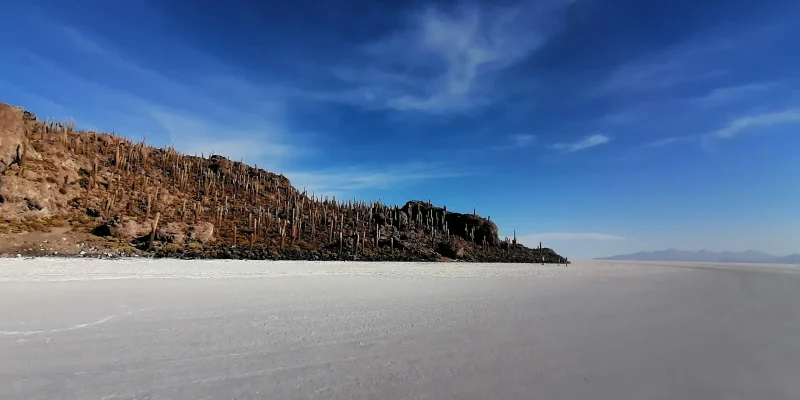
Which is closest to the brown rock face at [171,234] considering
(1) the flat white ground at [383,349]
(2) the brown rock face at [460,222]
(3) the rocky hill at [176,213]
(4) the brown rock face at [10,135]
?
(3) the rocky hill at [176,213]

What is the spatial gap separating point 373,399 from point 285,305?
557 centimetres

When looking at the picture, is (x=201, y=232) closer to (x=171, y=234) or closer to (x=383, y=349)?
(x=171, y=234)

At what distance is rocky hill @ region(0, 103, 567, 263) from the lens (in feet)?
117

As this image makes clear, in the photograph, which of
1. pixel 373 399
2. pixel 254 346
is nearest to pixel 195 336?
pixel 254 346

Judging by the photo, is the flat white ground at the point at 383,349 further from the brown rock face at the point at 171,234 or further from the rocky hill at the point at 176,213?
the brown rock face at the point at 171,234

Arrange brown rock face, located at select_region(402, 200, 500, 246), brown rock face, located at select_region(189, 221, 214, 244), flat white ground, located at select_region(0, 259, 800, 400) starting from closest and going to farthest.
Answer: flat white ground, located at select_region(0, 259, 800, 400) → brown rock face, located at select_region(189, 221, 214, 244) → brown rock face, located at select_region(402, 200, 500, 246)

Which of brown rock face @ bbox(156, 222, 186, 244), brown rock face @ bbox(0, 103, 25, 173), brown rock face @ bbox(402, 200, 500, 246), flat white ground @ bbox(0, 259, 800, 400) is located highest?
brown rock face @ bbox(0, 103, 25, 173)

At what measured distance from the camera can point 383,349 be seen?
504cm

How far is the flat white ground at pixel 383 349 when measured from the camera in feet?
12.0

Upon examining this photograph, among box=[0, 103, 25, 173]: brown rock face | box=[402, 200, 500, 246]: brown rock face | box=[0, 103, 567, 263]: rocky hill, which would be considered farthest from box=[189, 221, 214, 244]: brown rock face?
box=[402, 200, 500, 246]: brown rock face

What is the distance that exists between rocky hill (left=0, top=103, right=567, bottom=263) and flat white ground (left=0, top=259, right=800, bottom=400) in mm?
28254

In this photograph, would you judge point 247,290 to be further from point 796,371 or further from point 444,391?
point 796,371

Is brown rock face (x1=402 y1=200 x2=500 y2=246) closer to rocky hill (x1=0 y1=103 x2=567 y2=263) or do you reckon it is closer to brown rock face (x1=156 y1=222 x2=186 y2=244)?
rocky hill (x1=0 y1=103 x2=567 y2=263)

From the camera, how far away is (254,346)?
5.05 metres
